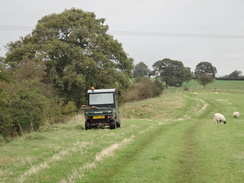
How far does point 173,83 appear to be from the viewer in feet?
388

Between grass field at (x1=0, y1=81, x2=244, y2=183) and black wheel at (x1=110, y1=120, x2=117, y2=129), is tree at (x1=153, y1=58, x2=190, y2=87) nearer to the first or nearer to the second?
black wheel at (x1=110, y1=120, x2=117, y2=129)

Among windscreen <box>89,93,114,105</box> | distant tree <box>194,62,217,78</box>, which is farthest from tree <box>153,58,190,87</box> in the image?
windscreen <box>89,93,114,105</box>

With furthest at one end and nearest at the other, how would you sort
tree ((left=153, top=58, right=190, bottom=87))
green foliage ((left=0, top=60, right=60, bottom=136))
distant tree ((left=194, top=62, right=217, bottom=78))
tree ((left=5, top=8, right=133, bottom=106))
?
distant tree ((left=194, top=62, right=217, bottom=78)) → tree ((left=153, top=58, right=190, bottom=87)) → tree ((left=5, top=8, right=133, bottom=106)) → green foliage ((left=0, top=60, right=60, bottom=136))

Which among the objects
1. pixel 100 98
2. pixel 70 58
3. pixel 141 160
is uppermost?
pixel 70 58

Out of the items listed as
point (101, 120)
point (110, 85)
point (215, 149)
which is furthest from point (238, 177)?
point (110, 85)

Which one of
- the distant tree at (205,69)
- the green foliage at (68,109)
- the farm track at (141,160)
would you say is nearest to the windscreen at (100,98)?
the farm track at (141,160)

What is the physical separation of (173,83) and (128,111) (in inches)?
2962

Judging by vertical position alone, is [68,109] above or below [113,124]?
above

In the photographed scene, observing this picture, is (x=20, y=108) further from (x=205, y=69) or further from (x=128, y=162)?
(x=205, y=69)

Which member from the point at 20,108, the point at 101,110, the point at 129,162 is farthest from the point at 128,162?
the point at 20,108

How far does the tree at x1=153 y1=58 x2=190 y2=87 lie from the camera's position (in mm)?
118062

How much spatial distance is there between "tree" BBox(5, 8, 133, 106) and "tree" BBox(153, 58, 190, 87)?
77756mm

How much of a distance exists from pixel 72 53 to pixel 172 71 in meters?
84.6

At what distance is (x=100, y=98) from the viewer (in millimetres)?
23797
